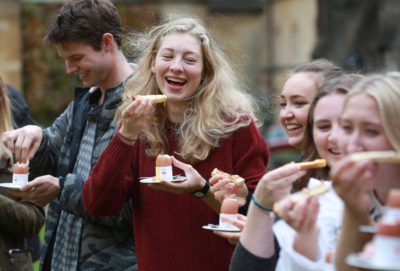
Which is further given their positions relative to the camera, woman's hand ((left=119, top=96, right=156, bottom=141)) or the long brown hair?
woman's hand ((left=119, top=96, right=156, bottom=141))

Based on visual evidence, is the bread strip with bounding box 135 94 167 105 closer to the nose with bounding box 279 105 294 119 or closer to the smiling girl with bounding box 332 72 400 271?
the nose with bounding box 279 105 294 119

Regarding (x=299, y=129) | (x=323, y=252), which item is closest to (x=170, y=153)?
(x=299, y=129)

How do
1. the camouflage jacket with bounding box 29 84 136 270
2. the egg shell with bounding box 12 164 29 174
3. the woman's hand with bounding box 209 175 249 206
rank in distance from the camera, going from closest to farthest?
the woman's hand with bounding box 209 175 249 206 < the camouflage jacket with bounding box 29 84 136 270 < the egg shell with bounding box 12 164 29 174

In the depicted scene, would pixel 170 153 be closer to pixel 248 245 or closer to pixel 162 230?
pixel 162 230

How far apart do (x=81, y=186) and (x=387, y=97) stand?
2.74m

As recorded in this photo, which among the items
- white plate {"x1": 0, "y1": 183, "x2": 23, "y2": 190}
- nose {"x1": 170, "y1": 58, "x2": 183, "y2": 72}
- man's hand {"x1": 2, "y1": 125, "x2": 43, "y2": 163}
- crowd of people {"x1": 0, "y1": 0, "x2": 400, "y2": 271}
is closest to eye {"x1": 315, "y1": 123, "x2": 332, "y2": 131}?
crowd of people {"x1": 0, "y1": 0, "x2": 400, "y2": 271}

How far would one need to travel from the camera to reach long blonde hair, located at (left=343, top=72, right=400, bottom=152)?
12.6 ft

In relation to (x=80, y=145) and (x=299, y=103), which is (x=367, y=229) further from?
(x=80, y=145)

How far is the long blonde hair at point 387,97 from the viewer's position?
3.83m

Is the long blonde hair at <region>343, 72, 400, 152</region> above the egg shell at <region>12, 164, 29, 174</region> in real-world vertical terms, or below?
above

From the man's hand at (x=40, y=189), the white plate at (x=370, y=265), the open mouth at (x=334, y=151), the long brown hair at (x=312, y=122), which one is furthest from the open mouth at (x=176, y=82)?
the white plate at (x=370, y=265)

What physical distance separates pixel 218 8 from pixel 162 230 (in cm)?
3357

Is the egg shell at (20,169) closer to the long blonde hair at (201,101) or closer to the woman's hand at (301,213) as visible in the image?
the long blonde hair at (201,101)

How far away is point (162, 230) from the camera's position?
587 centimetres
